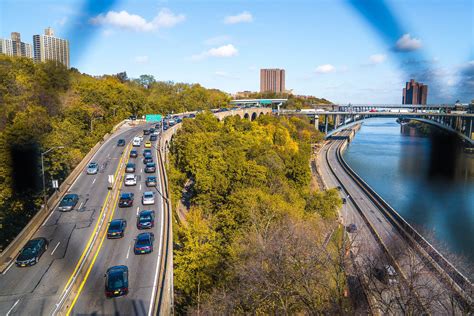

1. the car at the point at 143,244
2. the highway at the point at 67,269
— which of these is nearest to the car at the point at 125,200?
the highway at the point at 67,269

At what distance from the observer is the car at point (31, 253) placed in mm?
11055

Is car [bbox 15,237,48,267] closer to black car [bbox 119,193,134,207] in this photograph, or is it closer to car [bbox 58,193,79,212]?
car [bbox 58,193,79,212]

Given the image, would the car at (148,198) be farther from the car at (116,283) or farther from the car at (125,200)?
the car at (116,283)

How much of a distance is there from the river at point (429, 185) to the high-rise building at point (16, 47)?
41137mm

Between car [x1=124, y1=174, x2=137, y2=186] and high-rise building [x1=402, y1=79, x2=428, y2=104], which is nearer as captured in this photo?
high-rise building [x1=402, y1=79, x2=428, y2=104]

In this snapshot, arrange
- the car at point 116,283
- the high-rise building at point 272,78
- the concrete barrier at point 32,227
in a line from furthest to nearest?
the high-rise building at point 272,78 → the concrete barrier at point 32,227 → the car at point 116,283

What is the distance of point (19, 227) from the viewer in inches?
697

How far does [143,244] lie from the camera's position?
1209 centimetres

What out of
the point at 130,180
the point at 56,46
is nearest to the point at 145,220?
the point at 130,180

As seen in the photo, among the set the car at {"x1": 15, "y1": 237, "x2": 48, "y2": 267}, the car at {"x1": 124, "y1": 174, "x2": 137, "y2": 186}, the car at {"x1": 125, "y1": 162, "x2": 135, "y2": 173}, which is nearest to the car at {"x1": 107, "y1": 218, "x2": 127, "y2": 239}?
the car at {"x1": 15, "y1": 237, "x2": 48, "y2": 267}

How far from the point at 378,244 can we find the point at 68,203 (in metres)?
14.5

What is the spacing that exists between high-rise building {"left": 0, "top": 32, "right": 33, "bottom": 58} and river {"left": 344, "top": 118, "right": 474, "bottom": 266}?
41137 mm

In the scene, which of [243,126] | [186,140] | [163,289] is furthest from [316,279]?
[243,126]

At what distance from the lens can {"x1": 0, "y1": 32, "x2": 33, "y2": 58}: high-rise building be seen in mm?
44391
